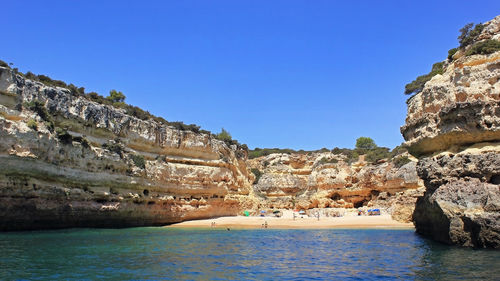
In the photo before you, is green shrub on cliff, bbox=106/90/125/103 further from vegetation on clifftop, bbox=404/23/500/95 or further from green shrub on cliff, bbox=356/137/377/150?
green shrub on cliff, bbox=356/137/377/150

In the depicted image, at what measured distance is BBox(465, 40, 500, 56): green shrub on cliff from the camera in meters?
17.2

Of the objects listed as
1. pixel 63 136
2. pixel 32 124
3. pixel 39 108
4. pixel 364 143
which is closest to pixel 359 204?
pixel 63 136

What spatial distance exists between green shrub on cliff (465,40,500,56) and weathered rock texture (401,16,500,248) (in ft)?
1.09

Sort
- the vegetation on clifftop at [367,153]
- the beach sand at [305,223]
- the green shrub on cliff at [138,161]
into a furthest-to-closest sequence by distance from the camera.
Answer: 1. the vegetation on clifftop at [367,153]
2. the green shrub on cliff at [138,161]
3. the beach sand at [305,223]

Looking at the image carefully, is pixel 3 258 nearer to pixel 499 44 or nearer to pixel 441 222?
pixel 441 222

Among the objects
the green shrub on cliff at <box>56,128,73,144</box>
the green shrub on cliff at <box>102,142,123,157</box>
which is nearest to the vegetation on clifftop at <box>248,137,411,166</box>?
the green shrub on cliff at <box>102,142,123,157</box>

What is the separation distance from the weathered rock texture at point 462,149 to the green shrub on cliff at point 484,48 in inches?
13.1

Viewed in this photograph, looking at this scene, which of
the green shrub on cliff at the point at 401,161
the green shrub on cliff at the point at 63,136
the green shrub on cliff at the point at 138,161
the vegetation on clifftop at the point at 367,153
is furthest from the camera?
the vegetation on clifftop at the point at 367,153

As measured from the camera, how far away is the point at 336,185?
44375 mm

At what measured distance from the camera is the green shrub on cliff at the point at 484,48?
56.4 ft

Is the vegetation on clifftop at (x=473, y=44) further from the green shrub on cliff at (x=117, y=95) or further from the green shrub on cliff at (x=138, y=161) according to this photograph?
the green shrub on cliff at (x=117, y=95)

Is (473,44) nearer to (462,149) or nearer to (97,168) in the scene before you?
(462,149)

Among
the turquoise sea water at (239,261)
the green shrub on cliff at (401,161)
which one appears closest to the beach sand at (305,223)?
the green shrub on cliff at (401,161)

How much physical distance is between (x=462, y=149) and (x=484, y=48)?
513 centimetres
